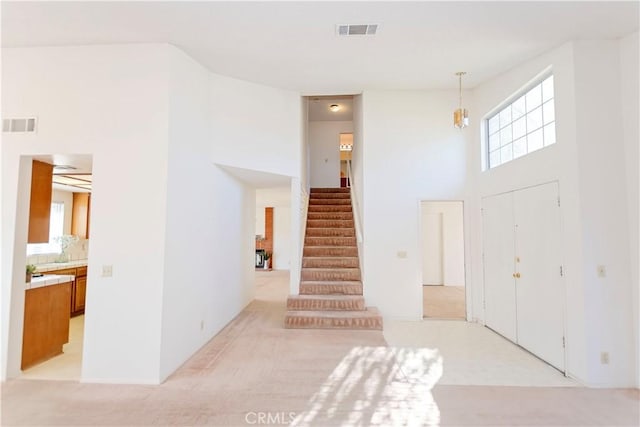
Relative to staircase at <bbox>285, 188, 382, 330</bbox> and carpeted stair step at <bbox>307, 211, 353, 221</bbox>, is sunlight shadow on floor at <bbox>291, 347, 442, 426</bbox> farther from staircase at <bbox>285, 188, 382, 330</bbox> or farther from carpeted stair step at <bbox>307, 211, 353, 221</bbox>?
carpeted stair step at <bbox>307, 211, 353, 221</bbox>

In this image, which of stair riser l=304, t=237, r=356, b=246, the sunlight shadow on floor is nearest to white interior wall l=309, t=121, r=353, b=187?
stair riser l=304, t=237, r=356, b=246

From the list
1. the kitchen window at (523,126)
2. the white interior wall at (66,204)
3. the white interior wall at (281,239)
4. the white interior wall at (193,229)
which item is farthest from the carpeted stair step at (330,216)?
the white interior wall at (281,239)

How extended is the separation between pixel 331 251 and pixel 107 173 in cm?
418

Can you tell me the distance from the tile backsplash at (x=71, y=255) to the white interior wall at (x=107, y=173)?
2395 mm

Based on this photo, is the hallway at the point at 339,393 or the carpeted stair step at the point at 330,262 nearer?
the hallway at the point at 339,393

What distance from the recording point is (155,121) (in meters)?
3.41

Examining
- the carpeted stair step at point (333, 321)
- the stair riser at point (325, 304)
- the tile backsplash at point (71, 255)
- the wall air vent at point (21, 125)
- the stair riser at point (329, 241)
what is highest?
the wall air vent at point (21, 125)

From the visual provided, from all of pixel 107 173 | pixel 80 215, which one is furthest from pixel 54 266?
pixel 107 173

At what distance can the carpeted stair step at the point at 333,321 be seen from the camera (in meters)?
4.95

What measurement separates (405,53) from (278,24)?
1.67 m

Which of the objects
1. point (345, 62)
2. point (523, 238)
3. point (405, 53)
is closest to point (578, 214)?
point (523, 238)

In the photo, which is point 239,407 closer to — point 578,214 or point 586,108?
point 578,214

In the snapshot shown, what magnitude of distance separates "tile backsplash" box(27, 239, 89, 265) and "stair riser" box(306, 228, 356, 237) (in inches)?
169

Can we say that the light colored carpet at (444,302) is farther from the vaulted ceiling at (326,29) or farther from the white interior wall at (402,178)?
the vaulted ceiling at (326,29)
